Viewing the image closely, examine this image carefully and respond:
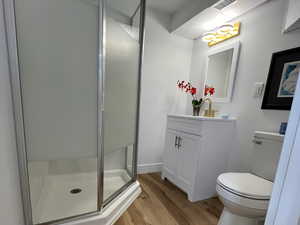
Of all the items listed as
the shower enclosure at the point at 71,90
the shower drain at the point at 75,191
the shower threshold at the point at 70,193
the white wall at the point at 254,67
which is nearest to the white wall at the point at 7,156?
the shower enclosure at the point at 71,90

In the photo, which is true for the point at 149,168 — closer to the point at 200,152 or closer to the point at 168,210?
the point at 168,210

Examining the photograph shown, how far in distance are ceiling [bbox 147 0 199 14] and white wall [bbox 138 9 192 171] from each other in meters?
0.07

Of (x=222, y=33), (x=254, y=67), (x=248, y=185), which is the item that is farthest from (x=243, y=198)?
(x=222, y=33)

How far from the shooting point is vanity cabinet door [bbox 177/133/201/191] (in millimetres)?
1413

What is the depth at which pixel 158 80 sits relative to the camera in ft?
6.63

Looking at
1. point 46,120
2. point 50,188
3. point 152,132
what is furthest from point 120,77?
point 50,188

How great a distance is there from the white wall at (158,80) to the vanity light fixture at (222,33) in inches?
15.3

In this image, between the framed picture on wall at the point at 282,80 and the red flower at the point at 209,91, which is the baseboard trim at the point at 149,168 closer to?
the red flower at the point at 209,91

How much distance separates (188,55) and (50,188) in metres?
2.49

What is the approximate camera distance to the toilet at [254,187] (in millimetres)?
895

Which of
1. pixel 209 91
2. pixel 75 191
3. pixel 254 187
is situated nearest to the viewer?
pixel 254 187

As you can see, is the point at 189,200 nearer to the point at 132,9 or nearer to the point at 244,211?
the point at 244,211

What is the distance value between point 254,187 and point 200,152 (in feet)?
1.58

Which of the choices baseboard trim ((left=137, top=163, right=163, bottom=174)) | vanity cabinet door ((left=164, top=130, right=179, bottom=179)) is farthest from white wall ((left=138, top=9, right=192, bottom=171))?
vanity cabinet door ((left=164, top=130, right=179, bottom=179))
